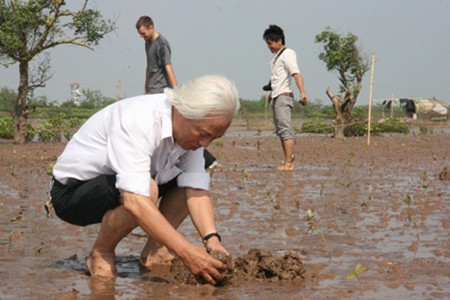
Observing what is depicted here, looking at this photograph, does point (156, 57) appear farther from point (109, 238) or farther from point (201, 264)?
point (201, 264)

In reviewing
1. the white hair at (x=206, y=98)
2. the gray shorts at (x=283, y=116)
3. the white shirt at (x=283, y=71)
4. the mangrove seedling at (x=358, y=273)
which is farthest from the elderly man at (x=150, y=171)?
the white shirt at (x=283, y=71)

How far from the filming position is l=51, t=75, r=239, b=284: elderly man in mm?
3510

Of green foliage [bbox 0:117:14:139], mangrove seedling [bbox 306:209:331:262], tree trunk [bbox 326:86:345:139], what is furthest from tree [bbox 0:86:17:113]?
mangrove seedling [bbox 306:209:331:262]

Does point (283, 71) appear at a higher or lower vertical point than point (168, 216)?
higher

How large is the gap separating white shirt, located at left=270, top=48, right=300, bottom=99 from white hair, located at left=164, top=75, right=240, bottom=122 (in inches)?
241

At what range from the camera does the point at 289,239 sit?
5.19m

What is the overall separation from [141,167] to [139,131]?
7.1 inches

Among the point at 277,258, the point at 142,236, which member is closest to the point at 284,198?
the point at 142,236

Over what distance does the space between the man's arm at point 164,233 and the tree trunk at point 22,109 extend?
40.7 feet

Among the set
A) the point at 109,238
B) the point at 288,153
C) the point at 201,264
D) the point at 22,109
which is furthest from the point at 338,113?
the point at 201,264

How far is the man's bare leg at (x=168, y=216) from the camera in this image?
424cm

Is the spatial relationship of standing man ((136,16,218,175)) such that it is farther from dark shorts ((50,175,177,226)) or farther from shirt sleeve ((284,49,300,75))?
dark shorts ((50,175,177,226))

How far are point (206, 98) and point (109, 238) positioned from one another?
3.43ft

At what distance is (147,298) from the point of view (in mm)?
3652
